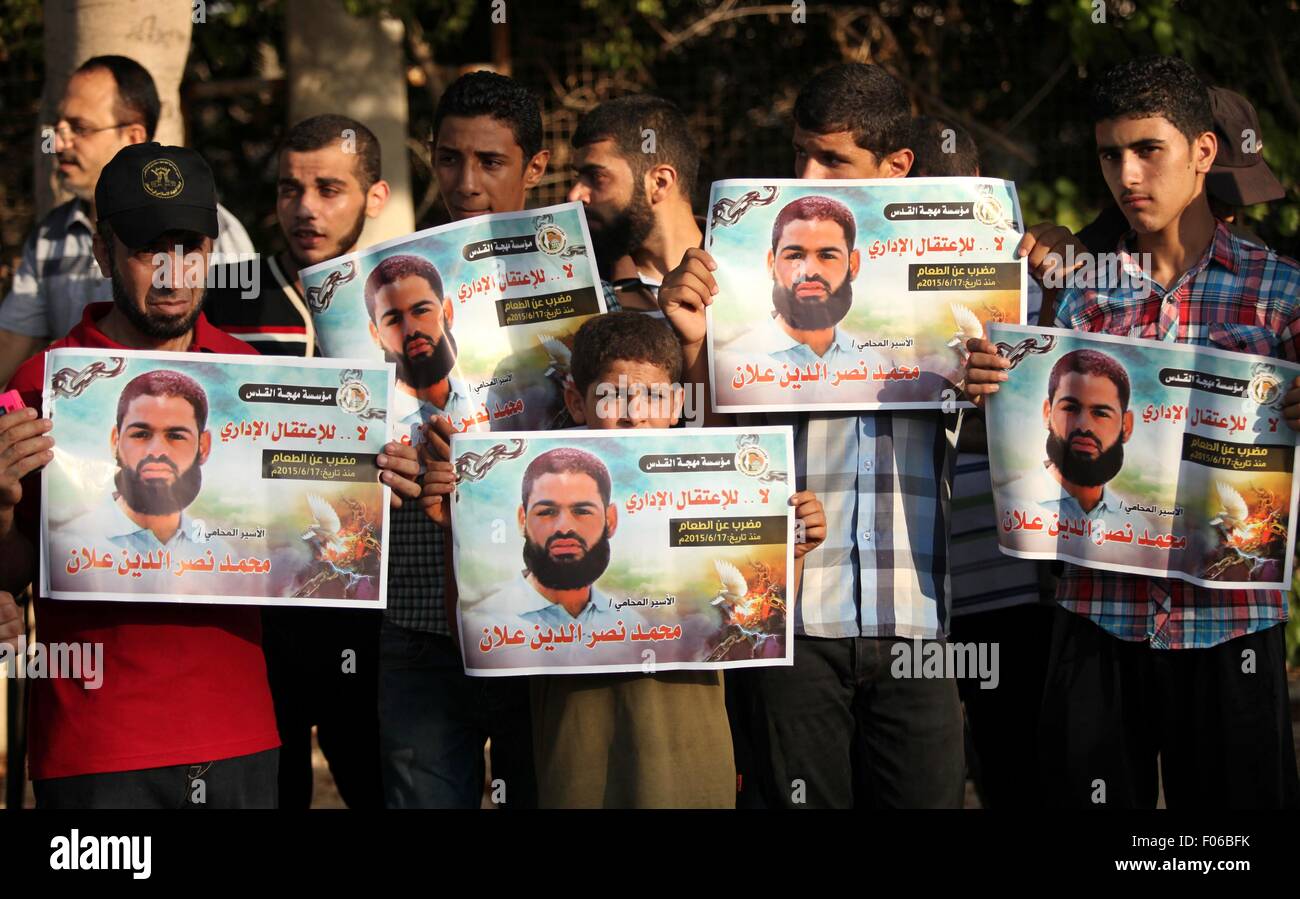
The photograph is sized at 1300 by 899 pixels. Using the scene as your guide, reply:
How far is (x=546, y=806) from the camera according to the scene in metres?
3.54

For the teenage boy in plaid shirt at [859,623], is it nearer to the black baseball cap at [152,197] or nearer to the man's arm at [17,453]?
the black baseball cap at [152,197]

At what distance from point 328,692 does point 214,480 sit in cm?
120

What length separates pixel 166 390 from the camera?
3.45 metres

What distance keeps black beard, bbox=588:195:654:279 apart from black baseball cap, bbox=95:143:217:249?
1.03 m

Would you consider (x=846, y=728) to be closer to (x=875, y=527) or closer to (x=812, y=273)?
(x=875, y=527)

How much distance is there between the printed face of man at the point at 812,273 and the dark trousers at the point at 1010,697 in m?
1.20

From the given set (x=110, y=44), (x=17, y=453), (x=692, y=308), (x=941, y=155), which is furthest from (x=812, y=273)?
(x=110, y=44)

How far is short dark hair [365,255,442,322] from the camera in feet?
12.3

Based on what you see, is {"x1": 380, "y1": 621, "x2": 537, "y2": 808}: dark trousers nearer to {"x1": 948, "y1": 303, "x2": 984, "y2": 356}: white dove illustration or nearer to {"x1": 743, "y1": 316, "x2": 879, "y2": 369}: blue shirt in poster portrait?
{"x1": 743, "y1": 316, "x2": 879, "y2": 369}: blue shirt in poster portrait

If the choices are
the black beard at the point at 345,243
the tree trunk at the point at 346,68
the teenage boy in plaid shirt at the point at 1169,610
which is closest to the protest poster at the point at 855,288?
the teenage boy in plaid shirt at the point at 1169,610

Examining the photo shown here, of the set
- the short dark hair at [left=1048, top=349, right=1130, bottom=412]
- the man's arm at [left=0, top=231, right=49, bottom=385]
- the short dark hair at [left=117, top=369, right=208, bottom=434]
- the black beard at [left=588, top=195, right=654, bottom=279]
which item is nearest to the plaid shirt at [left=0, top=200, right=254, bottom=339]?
the man's arm at [left=0, top=231, right=49, bottom=385]

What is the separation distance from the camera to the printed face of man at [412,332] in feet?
12.3
